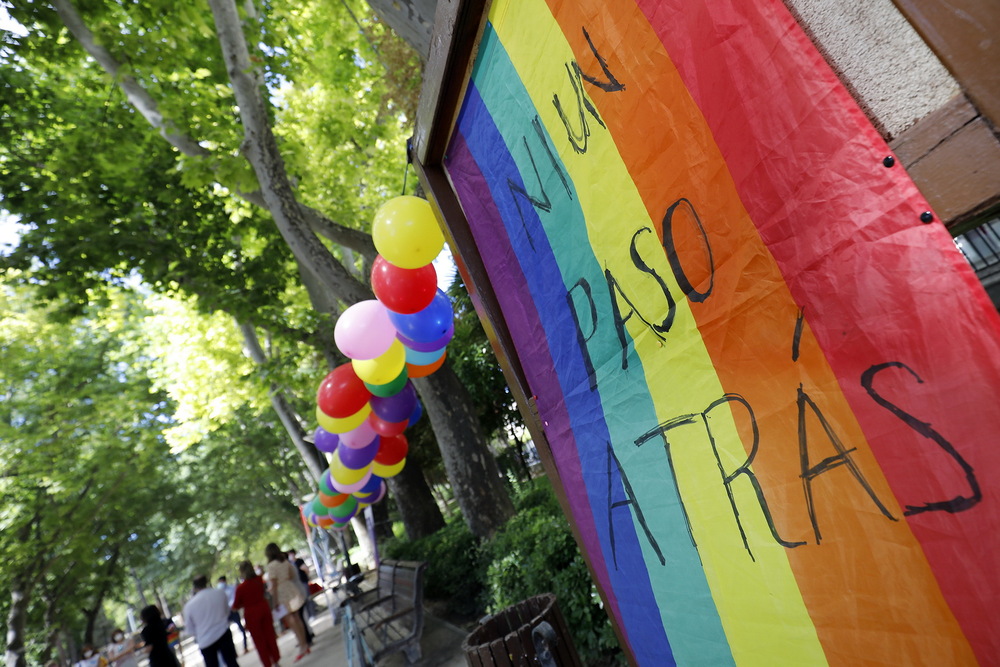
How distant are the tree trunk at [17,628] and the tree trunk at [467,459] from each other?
15.7m

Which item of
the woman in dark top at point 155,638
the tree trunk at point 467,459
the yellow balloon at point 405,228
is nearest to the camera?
the yellow balloon at point 405,228

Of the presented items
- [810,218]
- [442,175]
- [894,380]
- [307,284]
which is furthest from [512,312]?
[307,284]

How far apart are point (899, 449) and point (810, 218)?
404mm

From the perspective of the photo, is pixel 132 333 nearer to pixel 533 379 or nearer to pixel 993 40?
pixel 533 379

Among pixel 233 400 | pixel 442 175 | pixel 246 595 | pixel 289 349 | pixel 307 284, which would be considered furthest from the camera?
pixel 233 400

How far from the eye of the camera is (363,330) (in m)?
4.17

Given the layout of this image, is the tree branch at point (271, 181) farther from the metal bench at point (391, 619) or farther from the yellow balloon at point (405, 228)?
the yellow balloon at point (405, 228)

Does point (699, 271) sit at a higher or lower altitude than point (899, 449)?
higher

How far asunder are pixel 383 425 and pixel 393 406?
37 centimetres

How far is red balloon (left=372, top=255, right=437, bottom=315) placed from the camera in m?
3.69

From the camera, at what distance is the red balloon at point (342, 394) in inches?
205

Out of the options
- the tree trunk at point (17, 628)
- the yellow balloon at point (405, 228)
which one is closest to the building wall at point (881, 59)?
the yellow balloon at point (405, 228)

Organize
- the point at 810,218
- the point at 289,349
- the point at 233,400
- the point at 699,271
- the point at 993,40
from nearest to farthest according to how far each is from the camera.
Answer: the point at 993,40, the point at 810,218, the point at 699,271, the point at 289,349, the point at 233,400

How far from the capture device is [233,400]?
594 inches
